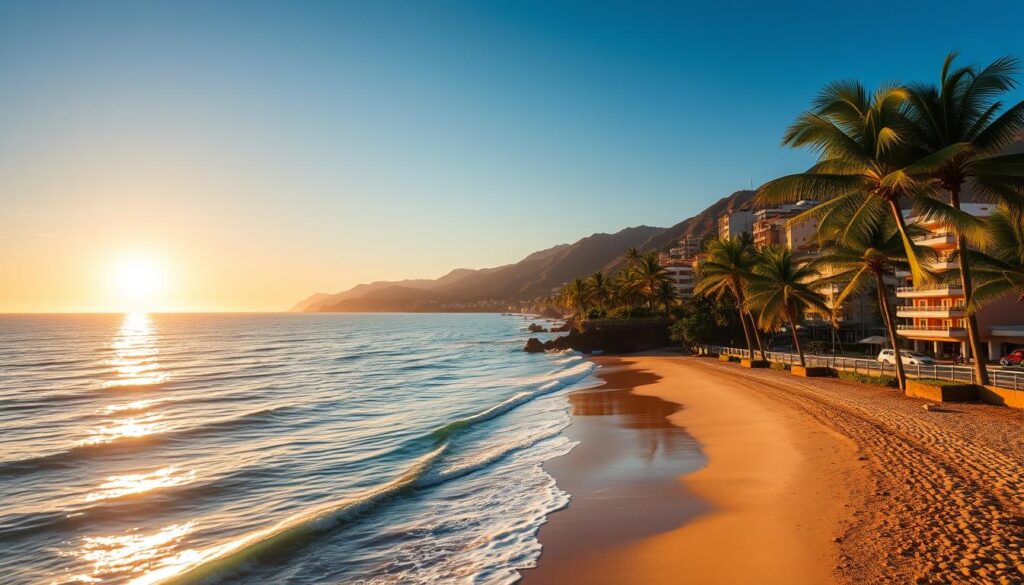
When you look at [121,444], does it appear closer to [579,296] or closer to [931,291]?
[931,291]

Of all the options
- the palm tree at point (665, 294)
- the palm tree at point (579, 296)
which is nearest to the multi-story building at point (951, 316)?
the palm tree at point (665, 294)

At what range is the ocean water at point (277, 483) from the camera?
384 inches

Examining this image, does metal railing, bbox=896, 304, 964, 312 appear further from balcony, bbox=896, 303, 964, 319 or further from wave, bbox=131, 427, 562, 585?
wave, bbox=131, 427, 562, 585

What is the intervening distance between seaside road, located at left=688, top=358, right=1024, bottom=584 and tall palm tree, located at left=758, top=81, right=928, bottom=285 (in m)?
5.12

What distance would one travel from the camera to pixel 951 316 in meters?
39.8

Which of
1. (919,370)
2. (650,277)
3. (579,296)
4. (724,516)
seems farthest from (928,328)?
(579,296)

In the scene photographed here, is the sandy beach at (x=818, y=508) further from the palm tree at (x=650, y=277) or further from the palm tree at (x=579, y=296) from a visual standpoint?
the palm tree at (x=579, y=296)

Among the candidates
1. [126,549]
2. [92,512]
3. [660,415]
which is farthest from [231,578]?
[660,415]

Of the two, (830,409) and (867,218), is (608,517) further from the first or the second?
(867,218)

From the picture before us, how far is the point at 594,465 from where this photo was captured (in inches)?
588

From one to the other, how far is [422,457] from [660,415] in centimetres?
994

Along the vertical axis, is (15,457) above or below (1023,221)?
below

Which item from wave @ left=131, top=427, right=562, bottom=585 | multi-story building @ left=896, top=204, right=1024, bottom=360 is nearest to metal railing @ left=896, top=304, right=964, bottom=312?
multi-story building @ left=896, top=204, right=1024, bottom=360

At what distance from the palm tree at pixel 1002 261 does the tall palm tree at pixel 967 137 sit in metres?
2.81
